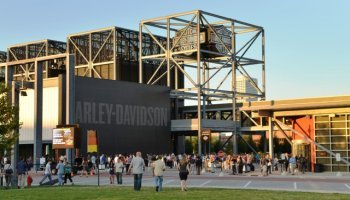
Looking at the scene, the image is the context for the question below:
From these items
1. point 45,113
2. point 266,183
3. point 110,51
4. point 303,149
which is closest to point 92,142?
point 266,183

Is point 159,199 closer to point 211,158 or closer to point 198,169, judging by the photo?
point 198,169

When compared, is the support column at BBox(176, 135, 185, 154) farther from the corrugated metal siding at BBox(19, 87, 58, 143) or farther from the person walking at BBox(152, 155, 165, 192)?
the person walking at BBox(152, 155, 165, 192)

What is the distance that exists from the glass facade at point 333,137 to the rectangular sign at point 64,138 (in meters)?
19.4

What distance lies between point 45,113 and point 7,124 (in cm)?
3484

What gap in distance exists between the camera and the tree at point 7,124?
3544 cm

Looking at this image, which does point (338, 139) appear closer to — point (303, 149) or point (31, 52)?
point (303, 149)

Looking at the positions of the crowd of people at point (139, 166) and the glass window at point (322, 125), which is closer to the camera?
the crowd of people at point (139, 166)

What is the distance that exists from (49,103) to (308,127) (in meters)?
33.7

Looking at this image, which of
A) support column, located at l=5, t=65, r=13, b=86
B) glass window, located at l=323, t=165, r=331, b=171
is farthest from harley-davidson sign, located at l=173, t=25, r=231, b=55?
support column, located at l=5, t=65, r=13, b=86

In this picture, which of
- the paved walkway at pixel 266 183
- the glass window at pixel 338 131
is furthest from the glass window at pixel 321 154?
the paved walkway at pixel 266 183

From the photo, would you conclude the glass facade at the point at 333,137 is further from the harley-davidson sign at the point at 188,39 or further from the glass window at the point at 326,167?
the harley-davidson sign at the point at 188,39

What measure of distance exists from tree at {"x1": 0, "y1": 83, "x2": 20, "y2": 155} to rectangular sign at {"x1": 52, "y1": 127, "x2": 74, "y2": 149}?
3.47 metres

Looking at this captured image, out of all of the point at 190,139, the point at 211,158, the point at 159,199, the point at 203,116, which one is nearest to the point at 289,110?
the point at 211,158

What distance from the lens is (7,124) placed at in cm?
3616
